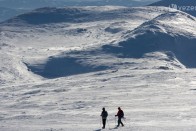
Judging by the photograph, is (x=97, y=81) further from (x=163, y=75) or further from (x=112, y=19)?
(x=112, y=19)

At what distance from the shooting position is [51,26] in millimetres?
178375

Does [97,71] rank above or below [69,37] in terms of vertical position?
below

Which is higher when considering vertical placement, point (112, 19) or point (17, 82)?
point (112, 19)

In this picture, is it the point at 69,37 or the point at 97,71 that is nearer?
the point at 97,71

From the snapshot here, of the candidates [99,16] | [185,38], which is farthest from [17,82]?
[99,16]

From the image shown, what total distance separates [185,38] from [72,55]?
26.4 metres

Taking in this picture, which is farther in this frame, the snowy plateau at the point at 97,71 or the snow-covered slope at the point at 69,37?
the snow-covered slope at the point at 69,37

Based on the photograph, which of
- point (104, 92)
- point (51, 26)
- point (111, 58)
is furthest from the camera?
point (51, 26)

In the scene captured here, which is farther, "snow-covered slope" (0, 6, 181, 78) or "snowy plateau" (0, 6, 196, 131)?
"snow-covered slope" (0, 6, 181, 78)

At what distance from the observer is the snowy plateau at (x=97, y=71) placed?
4506cm

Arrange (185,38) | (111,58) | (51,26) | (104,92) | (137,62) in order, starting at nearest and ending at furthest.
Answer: (104,92) → (137,62) → (111,58) → (185,38) → (51,26)

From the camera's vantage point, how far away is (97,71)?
11150 centimetres

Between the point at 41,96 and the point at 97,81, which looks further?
the point at 97,81

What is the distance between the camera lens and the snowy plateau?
148 ft
